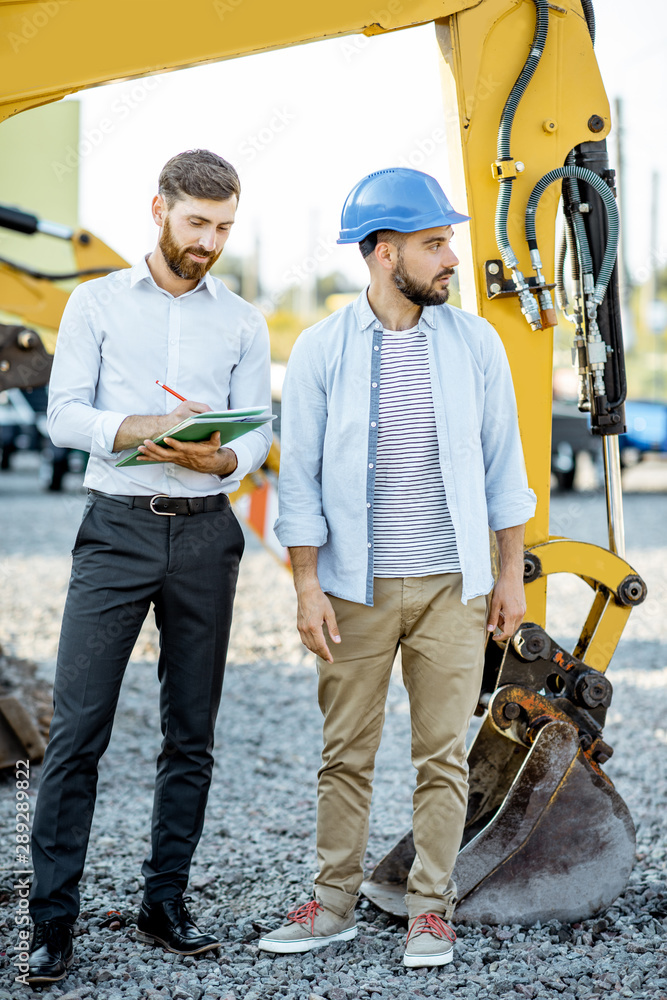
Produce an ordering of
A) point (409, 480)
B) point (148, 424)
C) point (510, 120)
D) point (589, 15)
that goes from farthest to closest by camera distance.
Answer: point (589, 15) → point (510, 120) → point (409, 480) → point (148, 424)

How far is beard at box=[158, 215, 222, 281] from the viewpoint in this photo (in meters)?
2.88

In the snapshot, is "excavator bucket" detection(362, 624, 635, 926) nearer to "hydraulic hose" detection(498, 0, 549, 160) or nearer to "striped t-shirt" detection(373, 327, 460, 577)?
"striped t-shirt" detection(373, 327, 460, 577)

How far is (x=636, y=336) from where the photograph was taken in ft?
145

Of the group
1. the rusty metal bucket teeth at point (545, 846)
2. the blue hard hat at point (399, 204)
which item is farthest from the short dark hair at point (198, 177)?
the rusty metal bucket teeth at point (545, 846)

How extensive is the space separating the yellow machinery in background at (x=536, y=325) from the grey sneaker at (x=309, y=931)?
31 centimetres

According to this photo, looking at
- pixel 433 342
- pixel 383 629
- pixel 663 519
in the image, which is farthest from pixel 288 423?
pixel 663 519

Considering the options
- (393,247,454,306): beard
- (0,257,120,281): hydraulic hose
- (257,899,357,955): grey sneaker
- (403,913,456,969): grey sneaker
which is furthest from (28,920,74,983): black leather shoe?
(0,257,120,281): hydraulic hose

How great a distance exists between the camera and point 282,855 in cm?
404

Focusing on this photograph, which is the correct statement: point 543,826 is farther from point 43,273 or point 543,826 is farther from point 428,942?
point 43,273

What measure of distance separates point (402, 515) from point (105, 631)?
3.13 ft

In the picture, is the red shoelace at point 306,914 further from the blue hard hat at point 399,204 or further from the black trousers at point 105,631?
the blue hard hat at point 399,204

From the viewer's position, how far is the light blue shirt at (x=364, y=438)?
2.95m

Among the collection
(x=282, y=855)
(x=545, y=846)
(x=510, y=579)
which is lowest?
(x=282, y=855)

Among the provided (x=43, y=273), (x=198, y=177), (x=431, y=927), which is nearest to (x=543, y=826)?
(x=431, y=927)
